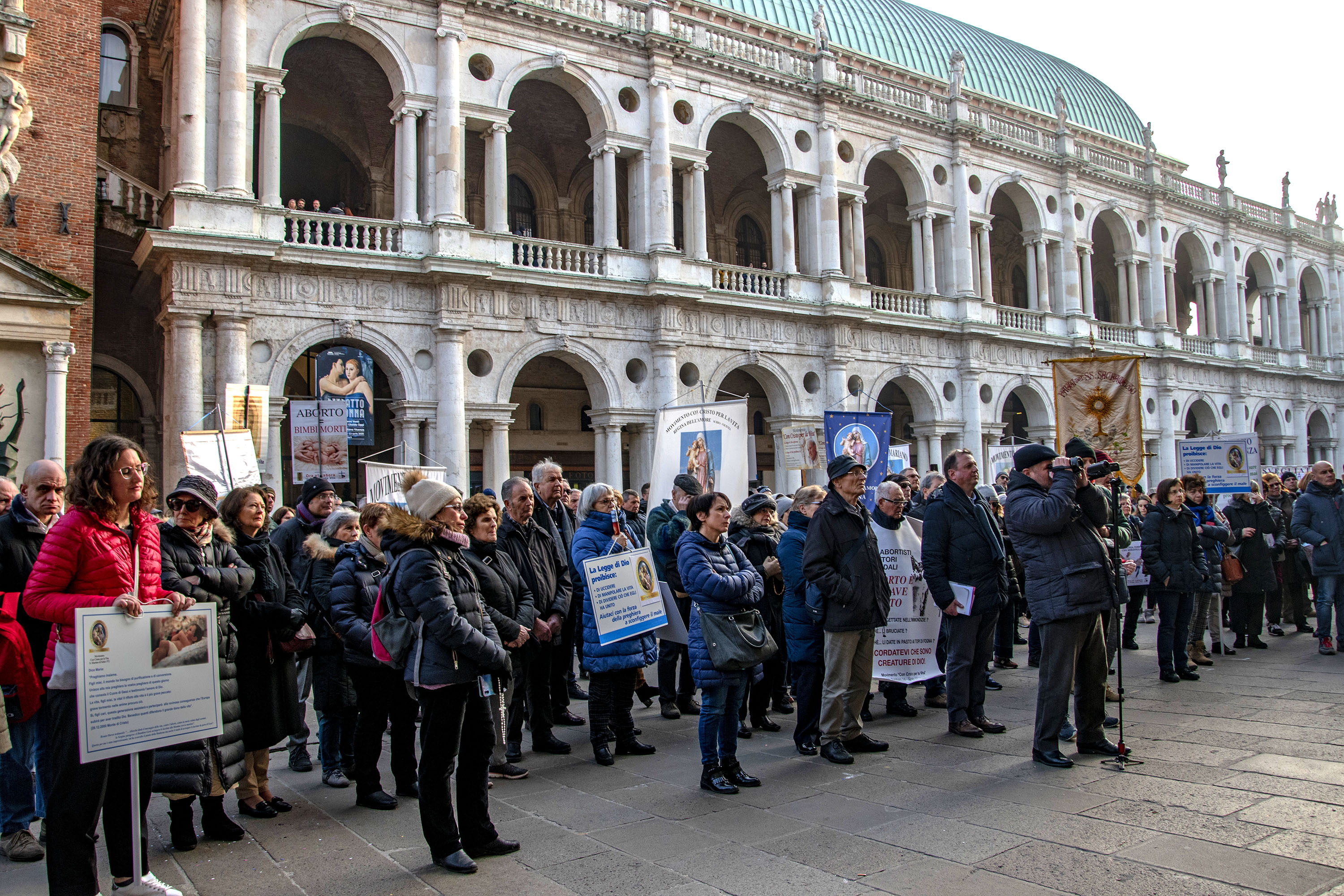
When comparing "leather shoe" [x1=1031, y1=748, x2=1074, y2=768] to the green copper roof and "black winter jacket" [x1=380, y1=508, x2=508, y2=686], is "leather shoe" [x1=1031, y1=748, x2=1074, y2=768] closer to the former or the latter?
"black winter jacket" [x1=380, y1=508, x2=508, y2=686]

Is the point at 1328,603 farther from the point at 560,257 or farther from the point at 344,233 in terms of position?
the point at 344,233

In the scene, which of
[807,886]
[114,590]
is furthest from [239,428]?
[807,886]

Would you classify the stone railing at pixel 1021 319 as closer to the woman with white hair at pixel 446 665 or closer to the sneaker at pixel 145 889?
the woman with white hair at pixel 446 665

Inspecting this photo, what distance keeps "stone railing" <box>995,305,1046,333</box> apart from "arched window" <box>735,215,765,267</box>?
7150 millimetres

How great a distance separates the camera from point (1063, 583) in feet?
21.4

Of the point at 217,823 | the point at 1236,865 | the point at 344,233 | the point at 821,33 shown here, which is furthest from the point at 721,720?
the point at 821,33

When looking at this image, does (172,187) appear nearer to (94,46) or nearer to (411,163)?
(94,46)

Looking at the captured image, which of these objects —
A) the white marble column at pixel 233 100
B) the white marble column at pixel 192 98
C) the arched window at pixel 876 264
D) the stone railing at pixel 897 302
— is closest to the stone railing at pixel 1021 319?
the stone railing at pixel 897 302

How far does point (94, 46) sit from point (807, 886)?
694 inches

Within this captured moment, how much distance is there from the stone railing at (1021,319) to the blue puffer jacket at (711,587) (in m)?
24.0

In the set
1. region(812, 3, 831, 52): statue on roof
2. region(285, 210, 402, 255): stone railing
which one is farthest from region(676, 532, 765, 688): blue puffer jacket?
region(812, 3, 831, 52): statue on roof

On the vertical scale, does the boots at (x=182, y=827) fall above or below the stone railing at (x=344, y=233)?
below

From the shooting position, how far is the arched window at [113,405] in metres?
19.6

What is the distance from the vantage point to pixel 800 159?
24.6 meters
